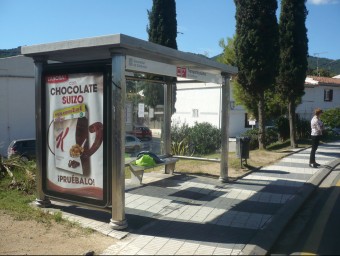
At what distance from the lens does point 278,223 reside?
19.9 feet

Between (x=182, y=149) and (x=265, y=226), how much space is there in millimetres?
8318

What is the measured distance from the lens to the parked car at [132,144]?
9988mm

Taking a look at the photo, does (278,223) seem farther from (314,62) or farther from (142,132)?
(314,62)

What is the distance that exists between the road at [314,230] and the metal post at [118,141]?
2.33 metres

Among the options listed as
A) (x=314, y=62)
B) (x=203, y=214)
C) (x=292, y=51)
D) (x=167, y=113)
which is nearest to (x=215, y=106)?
(x=292, y=51)

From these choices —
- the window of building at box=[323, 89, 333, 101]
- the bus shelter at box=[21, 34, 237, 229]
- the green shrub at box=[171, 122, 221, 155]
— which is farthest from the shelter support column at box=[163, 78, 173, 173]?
the window of building at box=[323, 89, 333, 101]

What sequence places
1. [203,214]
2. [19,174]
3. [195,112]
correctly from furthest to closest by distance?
[195,112], [19,174], [203,214]

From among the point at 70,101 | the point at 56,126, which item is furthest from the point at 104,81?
the point at 56,126

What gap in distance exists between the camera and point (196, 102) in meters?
34.0

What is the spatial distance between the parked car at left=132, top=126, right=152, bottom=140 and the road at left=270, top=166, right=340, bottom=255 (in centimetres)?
453

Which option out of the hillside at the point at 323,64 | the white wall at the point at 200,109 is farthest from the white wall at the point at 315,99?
the hillside at the point at 323,64

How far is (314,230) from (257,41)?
11.1m

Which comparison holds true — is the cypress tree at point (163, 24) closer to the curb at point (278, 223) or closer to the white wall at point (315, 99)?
the curb at point (278, 223)

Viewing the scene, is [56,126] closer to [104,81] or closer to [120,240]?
[104,81]
